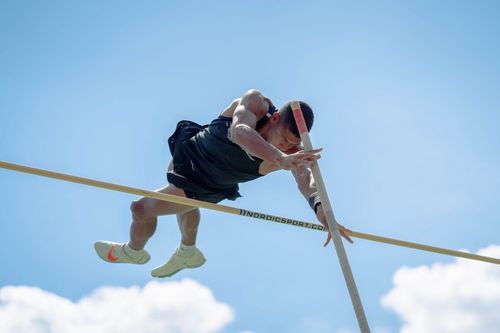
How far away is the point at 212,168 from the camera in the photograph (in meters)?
7.00

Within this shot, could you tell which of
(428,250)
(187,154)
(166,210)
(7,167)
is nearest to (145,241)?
(166,210)

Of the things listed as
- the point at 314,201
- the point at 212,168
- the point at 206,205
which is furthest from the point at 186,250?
the point at 314,201

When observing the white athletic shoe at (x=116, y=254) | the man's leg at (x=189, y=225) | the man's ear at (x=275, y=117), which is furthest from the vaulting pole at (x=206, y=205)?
the white athletic shoe at (x=116, y=254)

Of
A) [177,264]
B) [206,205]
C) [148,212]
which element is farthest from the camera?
[177,264]

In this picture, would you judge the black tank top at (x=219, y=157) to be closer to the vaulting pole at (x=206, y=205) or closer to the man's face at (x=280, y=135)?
the man's face at (x=280, y=135)

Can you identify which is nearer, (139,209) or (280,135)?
(280,135)

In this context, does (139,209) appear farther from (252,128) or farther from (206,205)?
(252,128)

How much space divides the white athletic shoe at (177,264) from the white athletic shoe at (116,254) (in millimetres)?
421

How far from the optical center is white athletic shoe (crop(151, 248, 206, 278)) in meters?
7.75

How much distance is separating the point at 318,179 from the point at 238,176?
5.42 feet

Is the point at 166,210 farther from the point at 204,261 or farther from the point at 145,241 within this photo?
the point at 204,261

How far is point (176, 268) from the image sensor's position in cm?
785

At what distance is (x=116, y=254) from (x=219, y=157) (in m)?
1.68

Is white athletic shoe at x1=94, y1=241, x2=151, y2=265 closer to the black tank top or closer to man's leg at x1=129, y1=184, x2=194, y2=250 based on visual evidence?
man's leg at x1=129, y1=184, x2=194, y2=250
